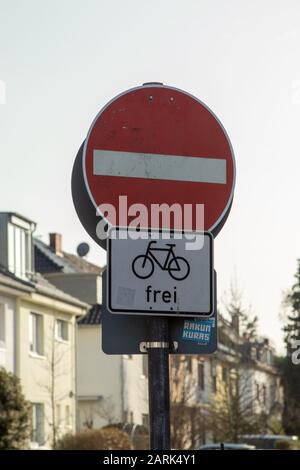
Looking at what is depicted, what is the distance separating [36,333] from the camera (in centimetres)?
4141

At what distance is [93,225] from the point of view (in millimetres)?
4191

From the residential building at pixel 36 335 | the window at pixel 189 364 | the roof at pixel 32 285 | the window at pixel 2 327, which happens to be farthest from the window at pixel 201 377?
the window at pixel 2 327

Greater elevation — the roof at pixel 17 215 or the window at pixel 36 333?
the roof at pixel 17 215

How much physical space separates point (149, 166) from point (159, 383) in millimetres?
808

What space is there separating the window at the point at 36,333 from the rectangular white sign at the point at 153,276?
1452 inches

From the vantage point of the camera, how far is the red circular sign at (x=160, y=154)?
4.20 meters

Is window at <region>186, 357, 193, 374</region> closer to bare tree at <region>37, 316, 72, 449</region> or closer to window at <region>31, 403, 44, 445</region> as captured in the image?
bare tree at <region>37, 316, 72, 449</region>

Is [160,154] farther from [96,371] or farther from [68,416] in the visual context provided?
[96,371]

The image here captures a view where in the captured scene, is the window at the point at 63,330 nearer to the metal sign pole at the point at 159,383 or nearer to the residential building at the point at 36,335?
the residential building at the point at 36,335

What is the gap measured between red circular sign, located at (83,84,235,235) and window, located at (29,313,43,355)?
36.6m
